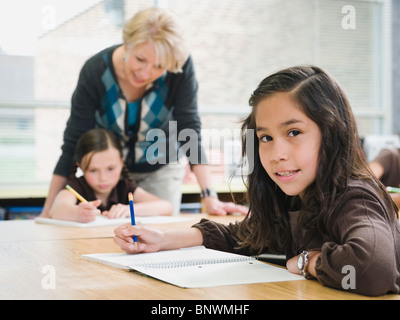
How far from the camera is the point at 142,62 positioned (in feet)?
6.41

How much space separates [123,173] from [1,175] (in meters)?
1.81

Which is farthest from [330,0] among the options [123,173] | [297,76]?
[297,76]

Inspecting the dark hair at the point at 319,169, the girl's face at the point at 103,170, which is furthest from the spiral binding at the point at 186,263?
the girl's face at the point at 103,170

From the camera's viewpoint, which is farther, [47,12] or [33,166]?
[33,166]

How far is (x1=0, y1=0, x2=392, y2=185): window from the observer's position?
12.3ft

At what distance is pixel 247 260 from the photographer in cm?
101

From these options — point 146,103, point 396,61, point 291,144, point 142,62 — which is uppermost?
point 396,61

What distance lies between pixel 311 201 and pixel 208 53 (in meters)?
3.35

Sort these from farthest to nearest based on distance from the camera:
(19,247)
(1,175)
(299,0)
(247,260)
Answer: (299,0)
(1,175)
(19,247)
(247,260)

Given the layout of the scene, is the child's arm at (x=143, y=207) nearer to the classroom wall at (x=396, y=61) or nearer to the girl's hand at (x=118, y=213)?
the girl's hand at (x=118, y=213)

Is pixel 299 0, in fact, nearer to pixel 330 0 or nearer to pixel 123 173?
pixel 330 0

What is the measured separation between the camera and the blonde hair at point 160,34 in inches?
76.1

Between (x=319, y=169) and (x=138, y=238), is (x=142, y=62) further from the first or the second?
(x=319, y=169)

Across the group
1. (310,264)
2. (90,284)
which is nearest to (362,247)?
(310,264)
